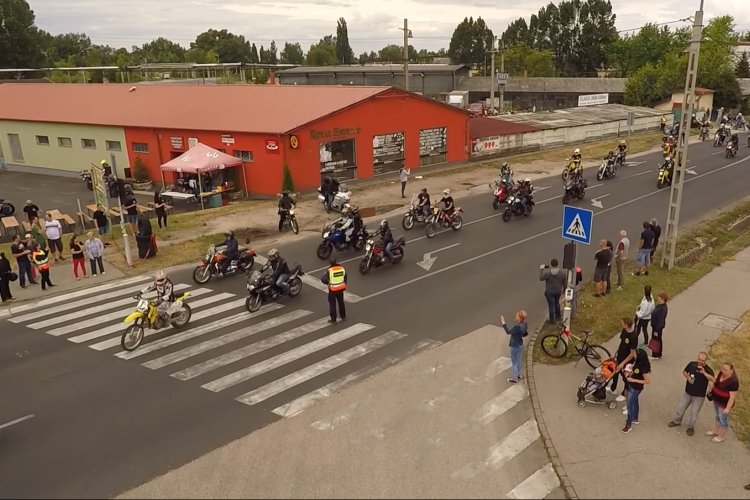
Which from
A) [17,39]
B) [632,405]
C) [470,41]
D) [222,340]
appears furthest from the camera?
[470,41]

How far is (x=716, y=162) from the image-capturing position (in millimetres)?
37969

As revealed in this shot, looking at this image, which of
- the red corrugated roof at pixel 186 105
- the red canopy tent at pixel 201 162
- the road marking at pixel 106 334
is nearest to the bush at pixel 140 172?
the red corrugated roof at pixel 186 105

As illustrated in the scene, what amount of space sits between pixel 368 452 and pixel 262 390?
2.91 metres

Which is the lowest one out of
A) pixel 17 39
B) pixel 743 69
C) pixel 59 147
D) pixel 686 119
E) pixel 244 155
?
pixel 59 147

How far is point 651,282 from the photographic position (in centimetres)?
1725

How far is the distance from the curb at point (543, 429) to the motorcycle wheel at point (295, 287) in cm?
642

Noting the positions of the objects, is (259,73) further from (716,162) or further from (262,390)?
(262,390)

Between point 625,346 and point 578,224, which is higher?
point 578,224

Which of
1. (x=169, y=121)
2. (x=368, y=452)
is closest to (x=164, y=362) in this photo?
(x=368, y=452)

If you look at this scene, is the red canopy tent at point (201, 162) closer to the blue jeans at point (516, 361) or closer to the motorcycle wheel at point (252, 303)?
the motorcycle wheel at point (252, 303)

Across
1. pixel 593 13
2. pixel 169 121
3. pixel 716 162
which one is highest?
pixel 593 13

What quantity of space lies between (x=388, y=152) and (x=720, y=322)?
Result: 2264 cm

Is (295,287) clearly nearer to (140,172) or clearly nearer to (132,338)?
(132,338)

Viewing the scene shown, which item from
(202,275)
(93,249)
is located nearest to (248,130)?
(93,249)
